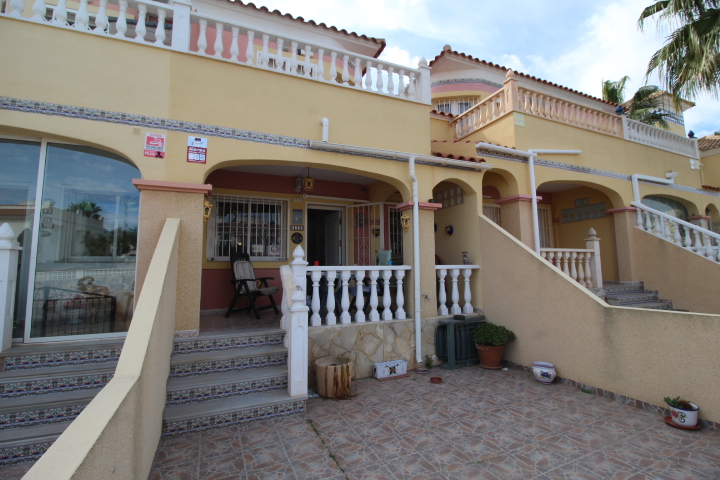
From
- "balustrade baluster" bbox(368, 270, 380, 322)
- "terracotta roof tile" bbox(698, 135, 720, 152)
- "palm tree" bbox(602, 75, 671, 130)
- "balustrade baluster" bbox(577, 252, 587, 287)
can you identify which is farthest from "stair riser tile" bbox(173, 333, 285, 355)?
"terracotta roof tile" bbox(698, 135, 720, 152)

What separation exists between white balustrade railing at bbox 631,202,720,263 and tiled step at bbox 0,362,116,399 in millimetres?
10445

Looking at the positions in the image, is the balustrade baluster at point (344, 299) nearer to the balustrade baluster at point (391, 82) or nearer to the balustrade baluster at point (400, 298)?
the balustrade baluster at point (400, 298)

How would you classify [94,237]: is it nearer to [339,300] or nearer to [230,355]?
[230,355]

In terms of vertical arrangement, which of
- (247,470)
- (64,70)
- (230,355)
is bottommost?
(247,470)

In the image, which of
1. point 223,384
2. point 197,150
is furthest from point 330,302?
point 197,150

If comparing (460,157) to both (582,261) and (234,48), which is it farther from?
(234,48)

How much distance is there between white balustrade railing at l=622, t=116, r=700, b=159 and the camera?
906 centimetres

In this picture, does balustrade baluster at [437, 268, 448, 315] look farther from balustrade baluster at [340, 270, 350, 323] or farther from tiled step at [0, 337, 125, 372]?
tiled step at [0, 337, 125, 372]

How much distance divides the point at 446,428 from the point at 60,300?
483cm

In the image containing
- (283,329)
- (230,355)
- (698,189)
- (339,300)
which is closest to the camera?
(230,355)

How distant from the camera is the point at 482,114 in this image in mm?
8203

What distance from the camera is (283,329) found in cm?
489

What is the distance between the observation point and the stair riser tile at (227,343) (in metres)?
4.42

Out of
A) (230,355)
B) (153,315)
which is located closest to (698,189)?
(230,355)
